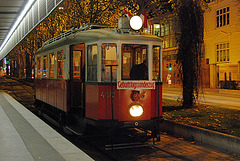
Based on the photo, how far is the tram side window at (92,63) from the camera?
315 inches

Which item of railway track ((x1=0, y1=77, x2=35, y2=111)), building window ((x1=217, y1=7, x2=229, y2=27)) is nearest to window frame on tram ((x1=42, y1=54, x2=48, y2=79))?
railway track ((x1=0, y1=77, x2=35, y2=111))

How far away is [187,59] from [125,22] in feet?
20.0

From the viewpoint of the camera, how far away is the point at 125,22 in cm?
832

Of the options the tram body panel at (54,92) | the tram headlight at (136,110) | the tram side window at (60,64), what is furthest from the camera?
the tram side window at (60,64)

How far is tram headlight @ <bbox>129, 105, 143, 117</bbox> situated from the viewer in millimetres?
7884

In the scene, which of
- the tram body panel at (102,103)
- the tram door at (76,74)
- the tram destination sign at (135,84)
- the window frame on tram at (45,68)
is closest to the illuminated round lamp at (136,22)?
the tram destination sign at (135,84)

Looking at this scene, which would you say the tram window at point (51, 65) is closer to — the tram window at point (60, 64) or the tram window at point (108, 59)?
the tram window at point (60, 64)

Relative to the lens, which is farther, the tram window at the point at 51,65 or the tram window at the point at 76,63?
the tram window at the point at 51,65

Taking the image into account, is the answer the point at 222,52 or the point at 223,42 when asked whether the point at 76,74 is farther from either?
the point at 222,52

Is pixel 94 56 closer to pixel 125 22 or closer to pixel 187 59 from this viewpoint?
pixel 125 22

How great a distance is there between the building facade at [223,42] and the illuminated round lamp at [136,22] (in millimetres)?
25270

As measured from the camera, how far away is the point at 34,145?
6371mm

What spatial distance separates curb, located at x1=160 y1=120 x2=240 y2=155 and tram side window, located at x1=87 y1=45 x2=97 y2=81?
131 inches

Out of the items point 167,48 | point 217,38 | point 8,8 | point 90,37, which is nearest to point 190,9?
point 90,37
